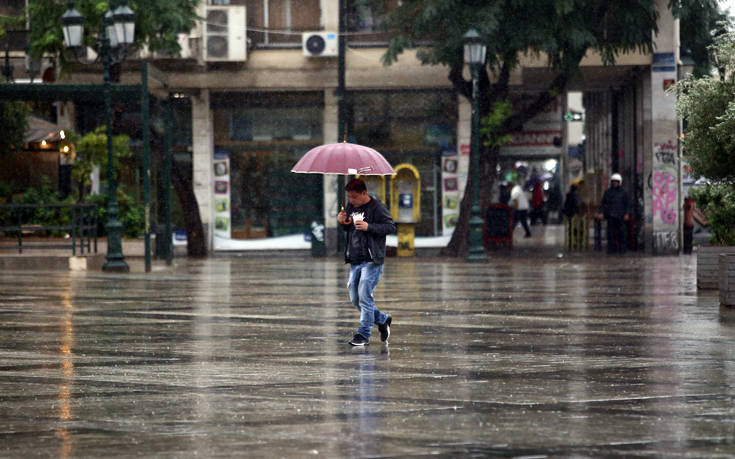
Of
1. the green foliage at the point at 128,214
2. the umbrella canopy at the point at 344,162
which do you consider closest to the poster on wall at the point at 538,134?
the green foliage at the point at 128,214

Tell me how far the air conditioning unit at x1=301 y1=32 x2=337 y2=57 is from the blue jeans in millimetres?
20272

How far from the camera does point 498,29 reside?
1039 inches

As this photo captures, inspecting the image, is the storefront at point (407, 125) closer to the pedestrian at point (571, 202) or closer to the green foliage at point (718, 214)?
the pedestrian at point (571, 202)

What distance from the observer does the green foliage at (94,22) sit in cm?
2603

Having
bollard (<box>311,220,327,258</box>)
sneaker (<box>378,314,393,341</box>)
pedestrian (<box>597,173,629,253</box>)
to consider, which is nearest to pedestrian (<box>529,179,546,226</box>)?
pedestrian (<box>597,173,629,253</box>)

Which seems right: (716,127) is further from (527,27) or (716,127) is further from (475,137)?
(527,27)

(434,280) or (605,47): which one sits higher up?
(605,47)

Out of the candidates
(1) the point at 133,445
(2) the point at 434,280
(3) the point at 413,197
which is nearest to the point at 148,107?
(2) the point at 434,280

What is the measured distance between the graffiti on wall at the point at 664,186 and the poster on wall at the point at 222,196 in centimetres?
1054

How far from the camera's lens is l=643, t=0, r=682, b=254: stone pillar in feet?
100

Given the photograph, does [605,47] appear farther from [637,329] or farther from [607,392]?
[607,392]

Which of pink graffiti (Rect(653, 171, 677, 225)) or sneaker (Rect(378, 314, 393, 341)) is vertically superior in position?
pink graffiti (Rect(653, 171, 677, 225))

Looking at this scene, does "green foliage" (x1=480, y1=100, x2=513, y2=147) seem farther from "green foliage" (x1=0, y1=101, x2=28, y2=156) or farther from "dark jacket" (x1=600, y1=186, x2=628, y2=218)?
"green foliage" (x1=0, y1=101, x2=28, y2=156)

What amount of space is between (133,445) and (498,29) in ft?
67.9
